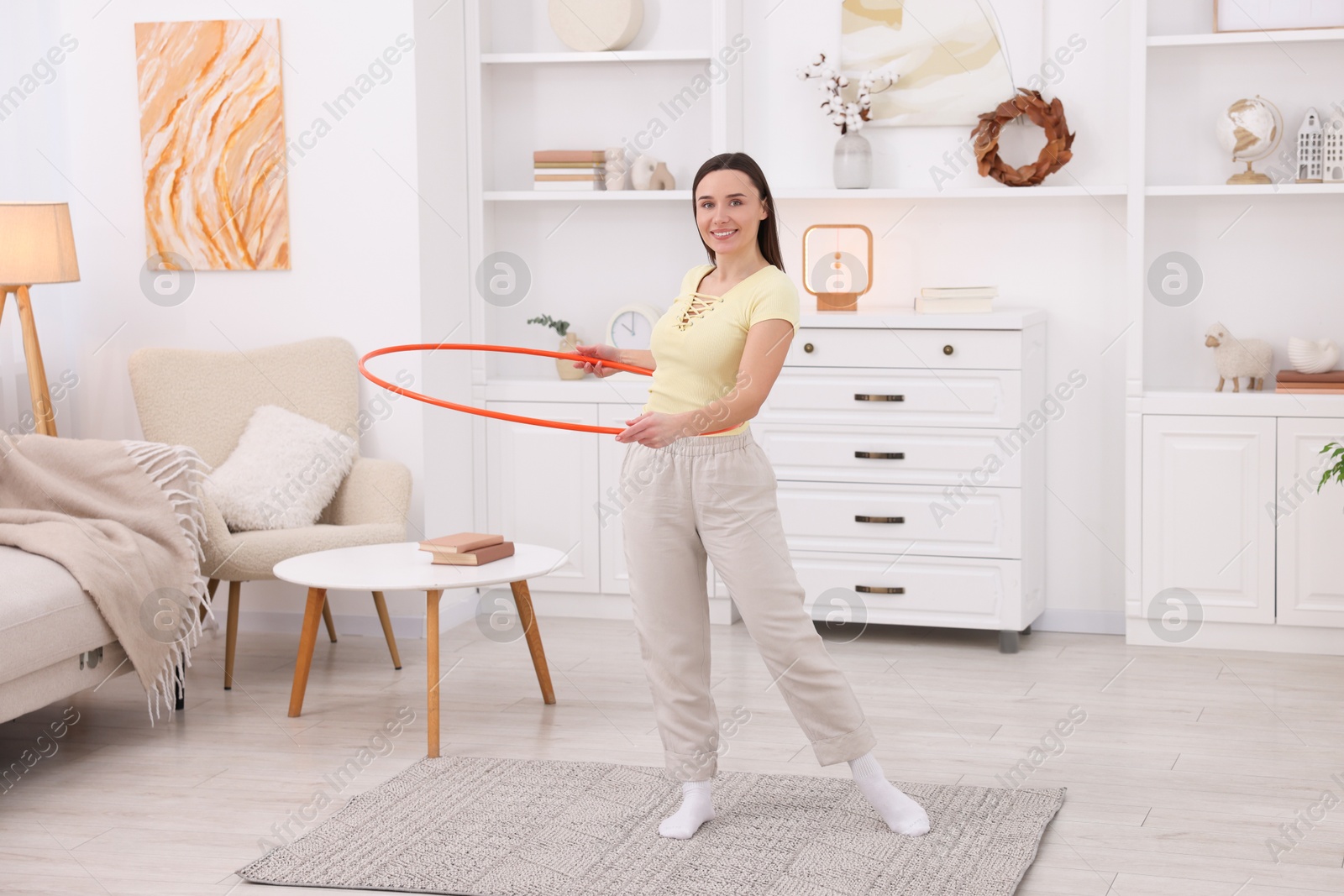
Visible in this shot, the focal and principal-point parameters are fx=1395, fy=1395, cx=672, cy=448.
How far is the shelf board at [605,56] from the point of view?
15.2ft

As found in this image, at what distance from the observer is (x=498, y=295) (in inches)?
196

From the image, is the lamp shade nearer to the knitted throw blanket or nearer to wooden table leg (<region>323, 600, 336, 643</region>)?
the knitted throw blanket

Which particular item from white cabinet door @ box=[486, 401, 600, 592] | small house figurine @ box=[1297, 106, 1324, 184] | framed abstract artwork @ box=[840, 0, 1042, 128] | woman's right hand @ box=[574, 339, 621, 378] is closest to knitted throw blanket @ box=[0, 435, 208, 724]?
white cabinet door @ box=[486, 401, 600, 592]

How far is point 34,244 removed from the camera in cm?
Answer: 412

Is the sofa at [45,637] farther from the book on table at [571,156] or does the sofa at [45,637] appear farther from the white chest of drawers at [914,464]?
the book on table at [571,156]

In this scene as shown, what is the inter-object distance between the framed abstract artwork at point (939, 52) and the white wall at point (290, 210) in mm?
1500

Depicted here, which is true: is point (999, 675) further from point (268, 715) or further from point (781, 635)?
point (268, 715)

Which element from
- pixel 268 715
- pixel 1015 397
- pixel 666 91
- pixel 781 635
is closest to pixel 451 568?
pixel 268 715

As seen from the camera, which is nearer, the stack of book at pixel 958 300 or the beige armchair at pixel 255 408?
the beige armchair at pixel 255 408

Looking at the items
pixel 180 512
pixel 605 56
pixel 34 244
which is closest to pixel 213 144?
pixel 34 244

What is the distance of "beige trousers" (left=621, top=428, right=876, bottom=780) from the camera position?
2.64 metres

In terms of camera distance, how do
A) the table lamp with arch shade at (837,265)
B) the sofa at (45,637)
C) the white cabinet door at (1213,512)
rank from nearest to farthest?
the sofa at (45,637)
the white cabinet door at (1213,512)
the table lamp with arch shade at (837,265)

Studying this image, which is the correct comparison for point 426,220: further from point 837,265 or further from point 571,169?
point 837,265

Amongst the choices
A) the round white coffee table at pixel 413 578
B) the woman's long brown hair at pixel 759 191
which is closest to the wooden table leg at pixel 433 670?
the round white coffee table at pixel 413 578
